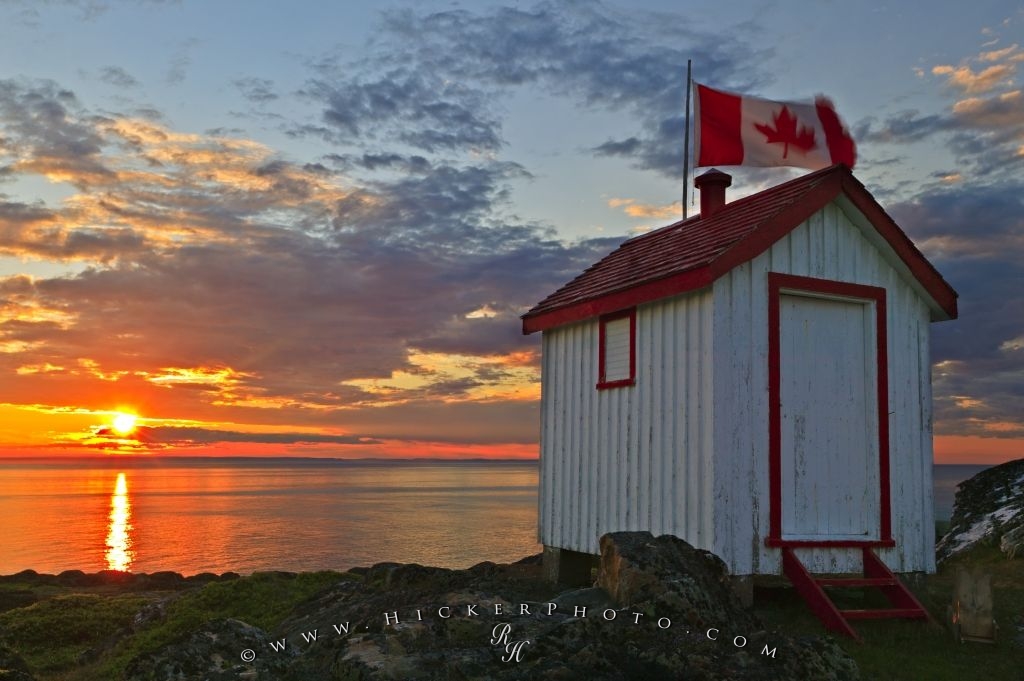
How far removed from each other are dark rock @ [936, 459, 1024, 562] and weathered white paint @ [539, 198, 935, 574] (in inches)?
256

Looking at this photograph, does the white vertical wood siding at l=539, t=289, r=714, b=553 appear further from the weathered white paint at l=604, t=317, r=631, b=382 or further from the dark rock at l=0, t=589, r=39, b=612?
the dark rock at l=0, t=589, r=39, b=612

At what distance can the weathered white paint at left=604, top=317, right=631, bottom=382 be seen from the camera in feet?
43.9

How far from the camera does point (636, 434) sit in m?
12.9

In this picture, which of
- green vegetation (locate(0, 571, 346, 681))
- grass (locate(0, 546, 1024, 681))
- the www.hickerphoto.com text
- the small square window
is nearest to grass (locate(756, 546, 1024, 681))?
grass (locate(0, 546, 1024, 681))

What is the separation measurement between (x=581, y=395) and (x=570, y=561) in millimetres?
2745

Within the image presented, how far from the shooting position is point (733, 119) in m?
15.4

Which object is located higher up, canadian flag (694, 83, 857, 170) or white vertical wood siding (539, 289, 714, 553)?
canadian flag (694, 83, 857, 170)

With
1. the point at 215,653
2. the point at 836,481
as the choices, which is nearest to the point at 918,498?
the point at 836,481

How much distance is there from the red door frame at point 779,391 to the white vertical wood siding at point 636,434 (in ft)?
3.11

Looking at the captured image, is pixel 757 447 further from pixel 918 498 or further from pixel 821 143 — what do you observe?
pixel 821 143

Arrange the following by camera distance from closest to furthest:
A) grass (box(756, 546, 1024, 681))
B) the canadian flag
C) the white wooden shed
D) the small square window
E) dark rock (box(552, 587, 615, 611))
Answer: dark rock (box(552, 587, 615, 611)) → grass (box(756, 546, 1024, 681)) → the white wooden shed → the small square window → the canadian flag

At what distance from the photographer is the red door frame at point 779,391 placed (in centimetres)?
1165

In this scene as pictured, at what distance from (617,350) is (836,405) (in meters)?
3.20

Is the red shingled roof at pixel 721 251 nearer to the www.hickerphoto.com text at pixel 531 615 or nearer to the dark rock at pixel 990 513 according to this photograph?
the www.hickerphoto.com text at pixel 531 615
